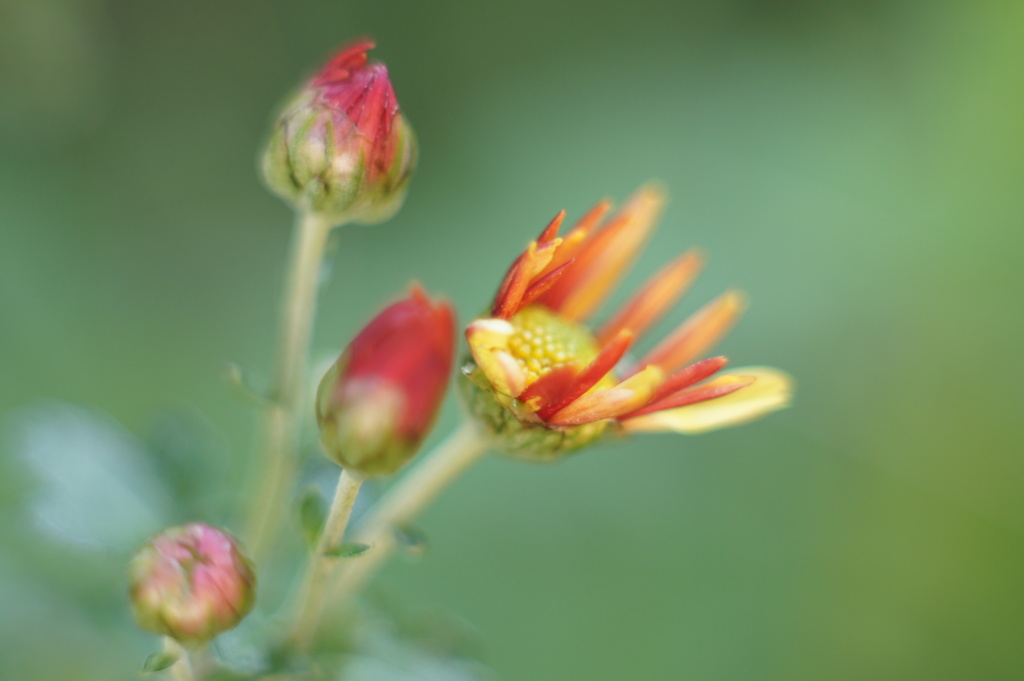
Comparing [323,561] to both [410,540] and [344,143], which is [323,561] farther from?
[344,143]

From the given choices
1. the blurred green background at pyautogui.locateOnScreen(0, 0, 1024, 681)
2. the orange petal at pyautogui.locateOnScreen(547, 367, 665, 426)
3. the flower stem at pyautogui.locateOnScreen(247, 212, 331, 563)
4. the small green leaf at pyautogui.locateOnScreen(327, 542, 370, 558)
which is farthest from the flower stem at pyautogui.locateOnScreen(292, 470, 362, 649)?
the blurred green background at pyautogui.locateOnScreen(0, 0, 1024, 681)

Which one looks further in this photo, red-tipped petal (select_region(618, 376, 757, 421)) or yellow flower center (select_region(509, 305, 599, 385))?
yellow flower center (select_region(509, 305, 599, 385))

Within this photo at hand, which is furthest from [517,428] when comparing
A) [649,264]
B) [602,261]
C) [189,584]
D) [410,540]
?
[649,264]

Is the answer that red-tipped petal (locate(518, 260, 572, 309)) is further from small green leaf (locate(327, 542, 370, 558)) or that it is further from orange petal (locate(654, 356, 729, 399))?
small green leaf (locate(327, 542, 370, 558))

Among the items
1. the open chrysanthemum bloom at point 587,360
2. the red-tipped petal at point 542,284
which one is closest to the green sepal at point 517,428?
the open chrysanthemum bloom at point 587,360

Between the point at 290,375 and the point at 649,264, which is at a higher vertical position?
the point at 649,264
